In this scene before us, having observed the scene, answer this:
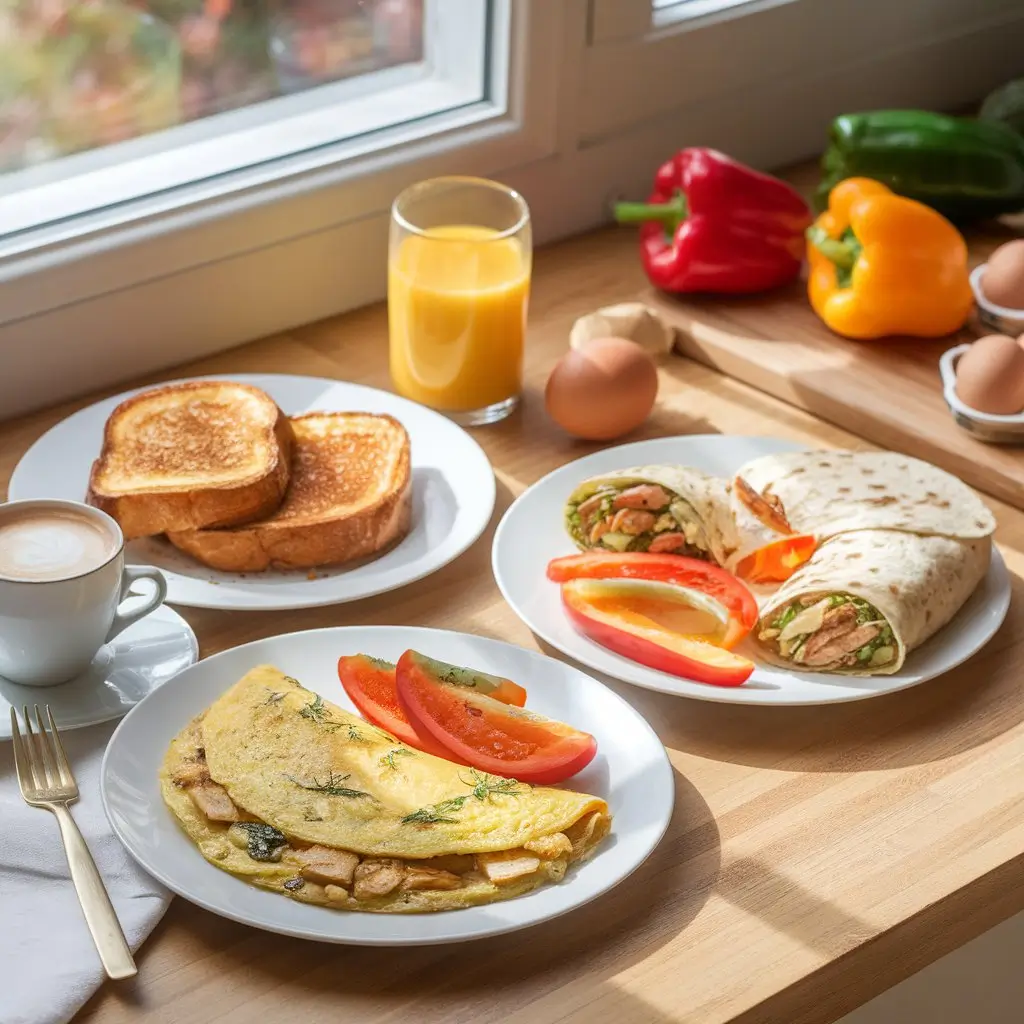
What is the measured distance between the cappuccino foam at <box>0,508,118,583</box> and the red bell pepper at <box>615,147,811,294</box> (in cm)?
95

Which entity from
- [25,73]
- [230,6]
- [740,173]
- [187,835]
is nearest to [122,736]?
[187,835]

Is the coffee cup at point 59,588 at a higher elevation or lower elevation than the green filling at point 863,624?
higher

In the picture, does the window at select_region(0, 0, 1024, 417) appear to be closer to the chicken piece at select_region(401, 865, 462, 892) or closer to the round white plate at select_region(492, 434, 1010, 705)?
the round white plate at select_region(492, 434, 1010, 705)

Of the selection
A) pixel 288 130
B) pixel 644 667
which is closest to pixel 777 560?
pixel 644 667

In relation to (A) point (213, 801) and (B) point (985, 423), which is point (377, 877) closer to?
(A) point (213, 801)

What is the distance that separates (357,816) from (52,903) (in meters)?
0.22

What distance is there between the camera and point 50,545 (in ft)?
3.93

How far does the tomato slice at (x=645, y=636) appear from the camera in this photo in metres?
1.27

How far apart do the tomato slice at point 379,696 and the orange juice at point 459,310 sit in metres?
0.51

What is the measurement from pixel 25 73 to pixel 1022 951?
1.32m

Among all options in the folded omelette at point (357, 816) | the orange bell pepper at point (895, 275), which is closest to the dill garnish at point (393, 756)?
the folded omelette at point (357, 816)

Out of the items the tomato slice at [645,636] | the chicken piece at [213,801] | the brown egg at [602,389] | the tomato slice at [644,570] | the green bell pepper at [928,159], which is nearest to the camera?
the chicken piece at [213,801]

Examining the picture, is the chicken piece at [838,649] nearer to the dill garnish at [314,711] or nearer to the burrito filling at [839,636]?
the burrito filling at [839,636]

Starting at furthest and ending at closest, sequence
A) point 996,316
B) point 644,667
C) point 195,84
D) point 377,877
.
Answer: point 996,316
point 195,84
point 644,667
point 377,877
